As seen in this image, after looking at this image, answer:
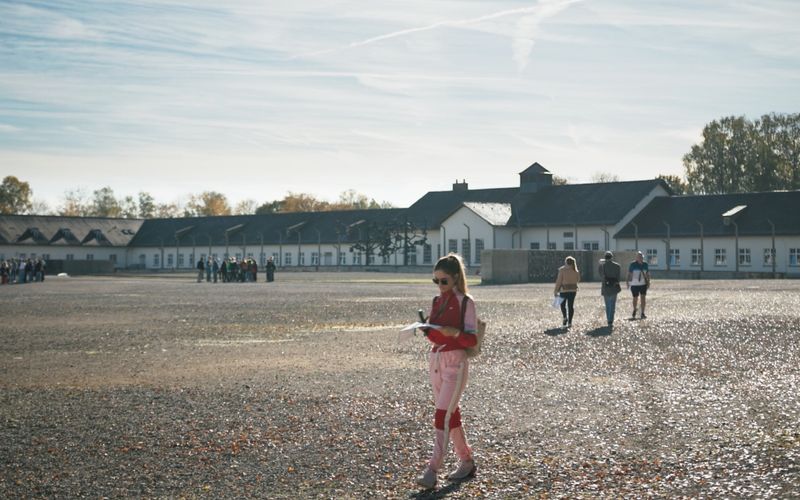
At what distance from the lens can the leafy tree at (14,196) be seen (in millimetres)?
150125

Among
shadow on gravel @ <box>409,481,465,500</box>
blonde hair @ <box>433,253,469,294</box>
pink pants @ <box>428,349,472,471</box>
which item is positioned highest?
blonde hair @ <box>433,253,469,294</box>

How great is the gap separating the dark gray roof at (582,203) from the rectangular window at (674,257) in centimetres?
556

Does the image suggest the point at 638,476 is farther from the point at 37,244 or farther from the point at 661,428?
the point at 37,244

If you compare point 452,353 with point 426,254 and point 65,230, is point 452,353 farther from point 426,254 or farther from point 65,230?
point 65,230

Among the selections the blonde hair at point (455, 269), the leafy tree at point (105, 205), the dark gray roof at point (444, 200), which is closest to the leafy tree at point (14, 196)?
the leafy tree at point (105, 205)

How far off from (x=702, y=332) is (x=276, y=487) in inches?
616

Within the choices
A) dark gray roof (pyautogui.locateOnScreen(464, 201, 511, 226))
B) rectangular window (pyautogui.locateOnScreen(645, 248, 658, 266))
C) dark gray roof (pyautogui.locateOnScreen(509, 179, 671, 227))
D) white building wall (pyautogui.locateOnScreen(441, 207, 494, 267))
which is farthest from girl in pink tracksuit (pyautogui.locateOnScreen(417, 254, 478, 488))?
dark gray roof (pyautogui.locateOnScreen(464, 201, 511, 226))

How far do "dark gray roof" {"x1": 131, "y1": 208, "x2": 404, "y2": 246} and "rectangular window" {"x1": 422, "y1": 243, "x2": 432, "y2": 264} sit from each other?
5622 mm

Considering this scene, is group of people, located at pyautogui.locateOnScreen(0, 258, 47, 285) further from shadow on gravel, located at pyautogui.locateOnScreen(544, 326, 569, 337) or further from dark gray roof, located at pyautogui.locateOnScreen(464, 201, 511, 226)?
shadow on gravel, located at pyautogui.locateOnScreen(544, 326, 569, 337)

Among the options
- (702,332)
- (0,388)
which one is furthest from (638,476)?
(702,332)

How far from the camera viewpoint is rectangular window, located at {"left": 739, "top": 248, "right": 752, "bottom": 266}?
268 ft

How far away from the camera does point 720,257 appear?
8319cm

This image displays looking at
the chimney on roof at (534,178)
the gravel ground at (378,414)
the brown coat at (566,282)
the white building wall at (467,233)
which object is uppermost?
the chimney on roof at (534,178)

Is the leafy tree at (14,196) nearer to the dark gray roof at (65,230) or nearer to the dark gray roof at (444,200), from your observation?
the dark gray roof at (65,230)
